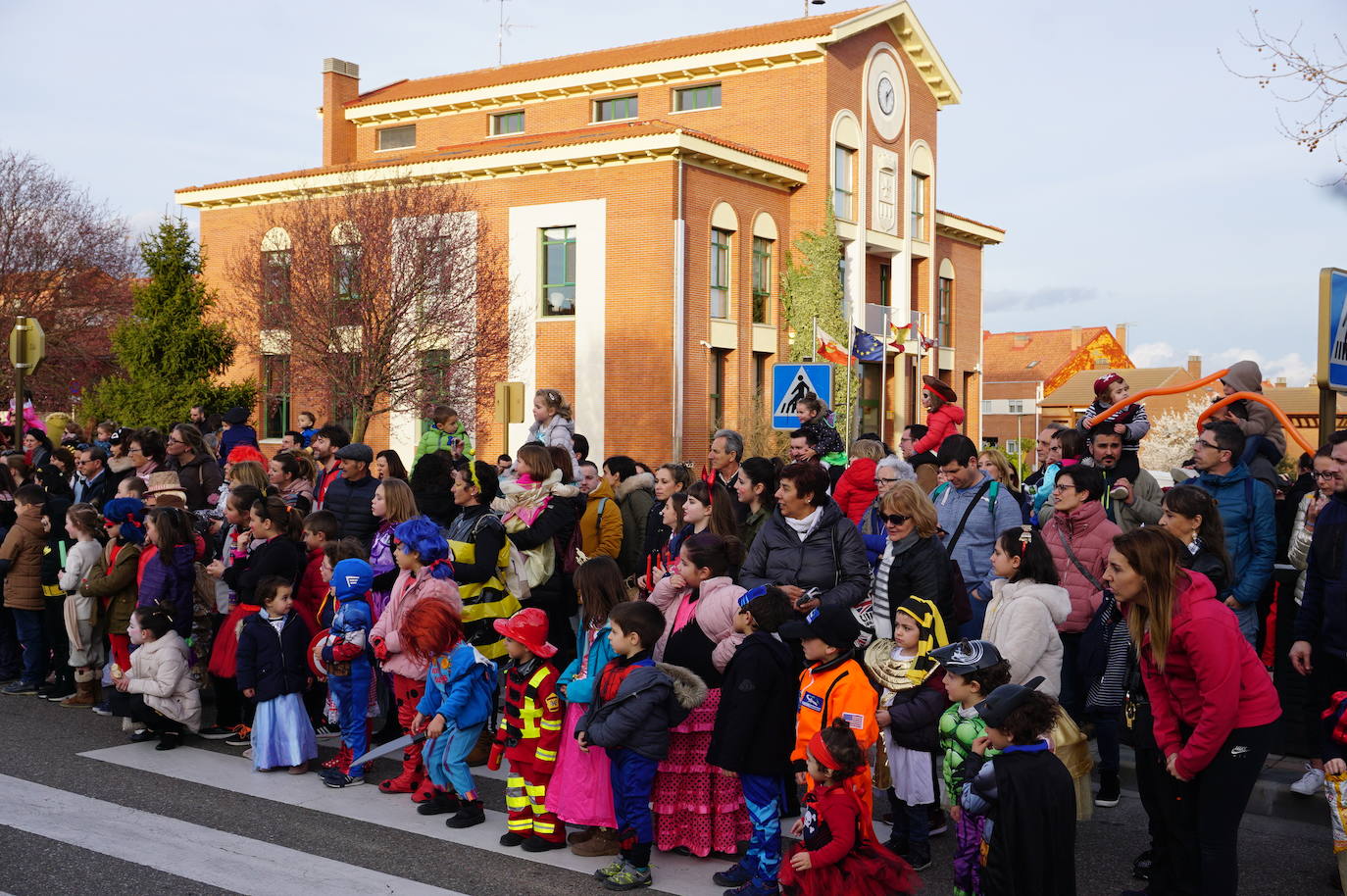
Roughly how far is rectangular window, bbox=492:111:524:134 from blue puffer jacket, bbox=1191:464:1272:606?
33.4m

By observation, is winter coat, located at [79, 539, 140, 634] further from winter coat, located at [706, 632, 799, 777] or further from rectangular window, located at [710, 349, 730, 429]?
rectangular window, located at [710, 349, 730, 429]

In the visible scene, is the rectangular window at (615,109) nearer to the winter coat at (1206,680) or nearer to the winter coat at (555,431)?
the winter coat at (555,431)

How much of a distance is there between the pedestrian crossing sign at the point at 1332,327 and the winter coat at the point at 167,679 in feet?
24.5

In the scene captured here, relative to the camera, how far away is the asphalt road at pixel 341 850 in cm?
573

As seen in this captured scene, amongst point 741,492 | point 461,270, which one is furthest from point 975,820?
point 461,270

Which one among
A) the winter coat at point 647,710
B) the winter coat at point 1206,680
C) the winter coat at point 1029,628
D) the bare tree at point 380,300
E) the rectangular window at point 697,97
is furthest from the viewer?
the rectangular window at point 697,97

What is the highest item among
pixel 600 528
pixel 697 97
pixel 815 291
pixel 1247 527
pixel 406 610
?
pixel 697 97

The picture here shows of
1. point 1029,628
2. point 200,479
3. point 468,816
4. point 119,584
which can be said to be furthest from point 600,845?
point 200,479

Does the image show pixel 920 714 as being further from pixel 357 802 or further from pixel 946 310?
pixel 946 310

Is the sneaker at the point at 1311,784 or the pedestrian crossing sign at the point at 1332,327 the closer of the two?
the pedestrian crossing sign at the point at 1332,327

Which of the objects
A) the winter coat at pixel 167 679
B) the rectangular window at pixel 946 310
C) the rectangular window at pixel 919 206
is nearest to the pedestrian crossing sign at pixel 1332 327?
the winter coat at pixel 167 679

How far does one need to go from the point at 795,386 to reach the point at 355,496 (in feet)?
16.1

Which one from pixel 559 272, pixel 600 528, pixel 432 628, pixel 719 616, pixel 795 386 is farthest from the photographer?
pixel 559 272

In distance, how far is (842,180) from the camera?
34.8 m
